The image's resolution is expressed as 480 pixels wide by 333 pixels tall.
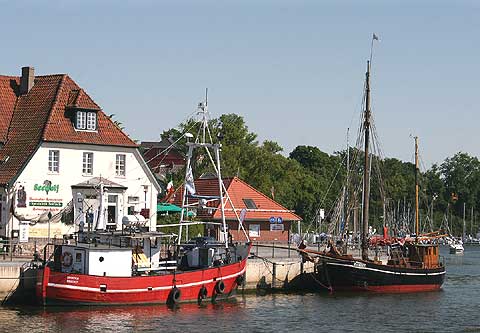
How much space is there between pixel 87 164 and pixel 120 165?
8.07 feet

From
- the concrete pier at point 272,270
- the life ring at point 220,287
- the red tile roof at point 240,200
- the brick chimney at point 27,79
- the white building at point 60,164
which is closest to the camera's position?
the life ring at point 220,287

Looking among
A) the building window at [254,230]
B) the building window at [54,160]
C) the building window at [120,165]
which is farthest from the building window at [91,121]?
the building window at [254,230]

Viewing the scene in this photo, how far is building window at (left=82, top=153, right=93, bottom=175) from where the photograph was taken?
6272 cm

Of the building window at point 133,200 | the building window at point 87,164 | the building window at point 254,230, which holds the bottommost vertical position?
the building window at point 254,230

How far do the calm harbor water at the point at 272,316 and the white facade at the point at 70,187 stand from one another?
1065cm

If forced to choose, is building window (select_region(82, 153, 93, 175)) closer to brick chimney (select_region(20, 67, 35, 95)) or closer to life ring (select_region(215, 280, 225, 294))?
brick chimney (select_region(20, 67, 35, 95))

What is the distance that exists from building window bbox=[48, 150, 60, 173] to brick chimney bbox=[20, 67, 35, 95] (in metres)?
6.66

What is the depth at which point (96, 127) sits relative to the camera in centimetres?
6381

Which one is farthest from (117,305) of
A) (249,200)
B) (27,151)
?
(249,200)

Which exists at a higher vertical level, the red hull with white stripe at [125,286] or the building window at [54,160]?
the building window at [54,160]

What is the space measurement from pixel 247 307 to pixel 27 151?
1808 cm

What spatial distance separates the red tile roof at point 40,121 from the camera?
61.0 m

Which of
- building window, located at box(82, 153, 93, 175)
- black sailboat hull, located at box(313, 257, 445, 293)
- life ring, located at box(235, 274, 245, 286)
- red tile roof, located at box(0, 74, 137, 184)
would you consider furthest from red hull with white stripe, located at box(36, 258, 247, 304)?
building window, located at box(82, 153, 93, 175)

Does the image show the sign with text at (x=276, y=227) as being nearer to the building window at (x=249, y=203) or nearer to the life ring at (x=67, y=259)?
the building window at (x=249, y=203)
